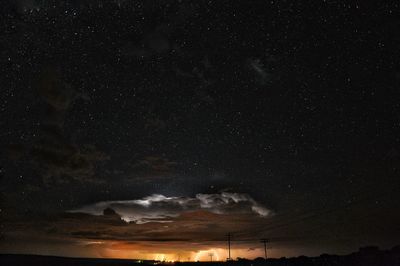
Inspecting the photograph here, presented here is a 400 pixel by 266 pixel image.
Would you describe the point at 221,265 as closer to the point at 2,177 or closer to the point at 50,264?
the point at 50,264

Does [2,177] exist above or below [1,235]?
above

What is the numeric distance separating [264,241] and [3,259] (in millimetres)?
50826

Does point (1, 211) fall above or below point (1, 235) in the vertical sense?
above

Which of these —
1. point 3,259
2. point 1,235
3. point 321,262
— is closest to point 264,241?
point 321,262

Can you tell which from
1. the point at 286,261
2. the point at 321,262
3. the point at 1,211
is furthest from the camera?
the point at 286,261

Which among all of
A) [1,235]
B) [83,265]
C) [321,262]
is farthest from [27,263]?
[321,262]

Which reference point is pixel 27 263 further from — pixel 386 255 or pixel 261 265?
pixel 386 255

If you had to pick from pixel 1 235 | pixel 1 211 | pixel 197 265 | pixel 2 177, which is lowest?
pixel 197 265

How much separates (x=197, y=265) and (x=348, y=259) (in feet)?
126

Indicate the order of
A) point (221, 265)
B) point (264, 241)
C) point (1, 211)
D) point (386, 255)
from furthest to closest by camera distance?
point (264, 241)
point (221, 265)
point (386, 255)
point (1, 211)

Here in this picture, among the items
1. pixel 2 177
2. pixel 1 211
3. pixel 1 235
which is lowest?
pixel 1 235

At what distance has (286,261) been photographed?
6253cm

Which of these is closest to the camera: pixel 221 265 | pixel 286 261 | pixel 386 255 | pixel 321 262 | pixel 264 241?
pixel 386 255

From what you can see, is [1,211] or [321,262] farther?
[321,262]
